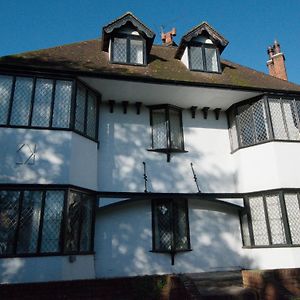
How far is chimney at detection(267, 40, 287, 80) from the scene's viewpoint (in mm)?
16589

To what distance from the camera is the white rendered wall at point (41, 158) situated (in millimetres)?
9484

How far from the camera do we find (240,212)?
12.3 metres

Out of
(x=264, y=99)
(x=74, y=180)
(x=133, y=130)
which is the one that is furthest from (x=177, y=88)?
(x=74, y=180)

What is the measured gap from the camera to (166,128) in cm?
1268

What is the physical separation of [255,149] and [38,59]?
8630 mm

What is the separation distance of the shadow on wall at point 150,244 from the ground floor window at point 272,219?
2.14 feet

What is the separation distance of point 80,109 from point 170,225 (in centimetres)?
524

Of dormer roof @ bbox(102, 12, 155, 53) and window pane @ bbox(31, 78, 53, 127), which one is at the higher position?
dormer roof @ bbox(102, 12, 155, 53)

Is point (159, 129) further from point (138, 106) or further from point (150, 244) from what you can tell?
point (150, 244)

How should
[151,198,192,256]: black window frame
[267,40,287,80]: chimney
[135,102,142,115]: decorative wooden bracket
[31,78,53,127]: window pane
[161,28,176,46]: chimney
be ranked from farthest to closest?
[161,28,176,46]: chimney → [267,40,287,80]: chimney → [135,102,142,115]: decorative wooden bracket → [151,198,192,256]: black window frame → [31,78,53,127]: window pane

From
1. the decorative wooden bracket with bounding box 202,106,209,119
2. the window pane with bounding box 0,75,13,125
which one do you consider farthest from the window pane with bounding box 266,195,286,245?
the window pane with bounding box 0,75,13,125

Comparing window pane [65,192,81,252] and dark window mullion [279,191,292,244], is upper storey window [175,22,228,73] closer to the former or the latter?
dark window mullion [279,191,292,244]

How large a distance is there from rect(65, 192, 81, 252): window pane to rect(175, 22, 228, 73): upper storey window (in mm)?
7334

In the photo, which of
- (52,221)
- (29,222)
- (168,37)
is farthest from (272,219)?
(168,37)
